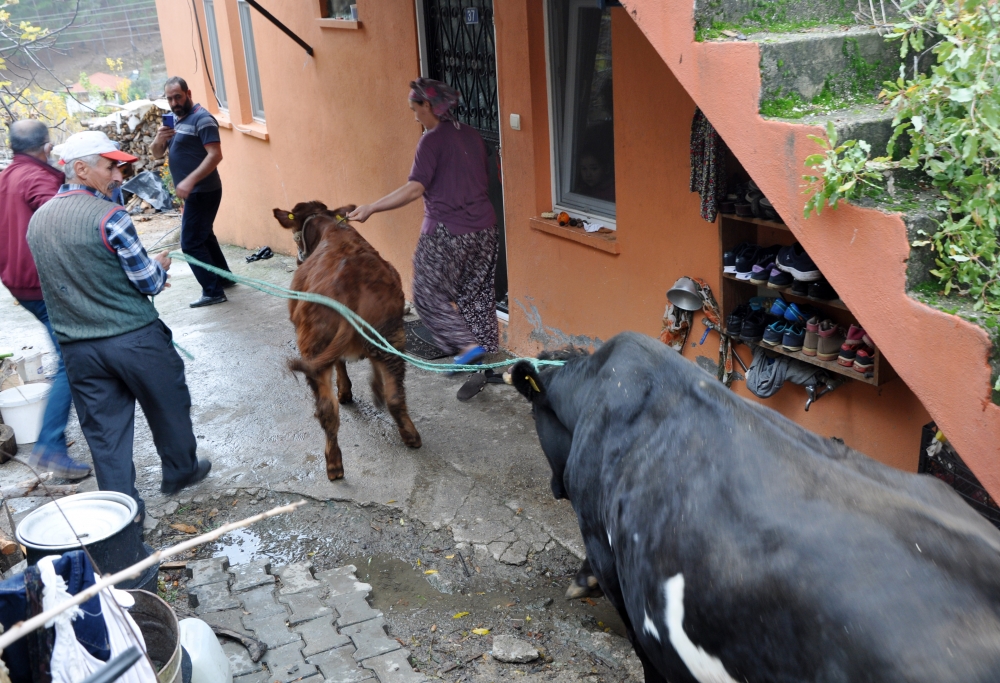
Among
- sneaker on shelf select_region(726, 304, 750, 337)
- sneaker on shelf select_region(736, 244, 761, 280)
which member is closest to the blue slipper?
sneaker on shelf select_region(726, 304, 750, 337)

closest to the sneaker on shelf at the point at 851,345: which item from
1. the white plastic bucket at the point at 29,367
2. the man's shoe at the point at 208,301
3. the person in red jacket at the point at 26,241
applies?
the person in red jacket at the point at 26,241

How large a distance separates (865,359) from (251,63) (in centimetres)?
880

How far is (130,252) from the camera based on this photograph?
413cm

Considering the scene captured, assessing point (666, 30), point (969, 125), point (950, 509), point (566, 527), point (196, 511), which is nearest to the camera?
point (950, 509)

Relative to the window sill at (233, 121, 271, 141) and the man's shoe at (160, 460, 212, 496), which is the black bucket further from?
the window sill at (233, 121, 271, 141)

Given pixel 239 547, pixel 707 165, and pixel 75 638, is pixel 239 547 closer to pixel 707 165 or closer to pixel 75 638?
pixel 75 638

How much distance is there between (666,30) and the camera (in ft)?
10.5

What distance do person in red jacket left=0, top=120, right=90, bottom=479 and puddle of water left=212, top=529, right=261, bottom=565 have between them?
127 cm

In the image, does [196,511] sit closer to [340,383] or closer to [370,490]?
[370,490]

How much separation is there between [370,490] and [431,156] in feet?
7.14

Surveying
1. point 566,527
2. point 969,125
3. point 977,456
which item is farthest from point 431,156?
point 977,456

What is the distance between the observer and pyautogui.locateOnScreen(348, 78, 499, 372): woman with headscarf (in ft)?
18.6

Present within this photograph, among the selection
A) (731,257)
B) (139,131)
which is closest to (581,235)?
(731,257)

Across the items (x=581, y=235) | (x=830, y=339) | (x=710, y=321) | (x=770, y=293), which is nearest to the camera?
(x=830, y=339)
